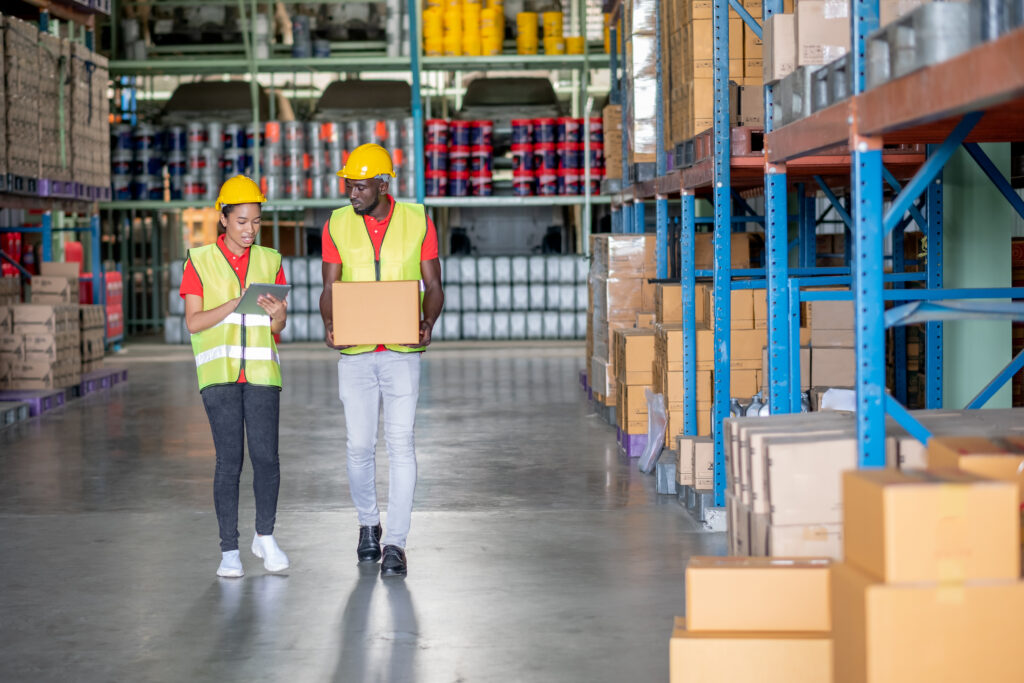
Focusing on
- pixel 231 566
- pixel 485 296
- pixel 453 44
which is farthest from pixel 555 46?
pixel 231 566

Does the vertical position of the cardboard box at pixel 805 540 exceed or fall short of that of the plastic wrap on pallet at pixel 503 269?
it falls short

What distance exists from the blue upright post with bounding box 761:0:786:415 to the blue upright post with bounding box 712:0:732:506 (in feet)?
3.84

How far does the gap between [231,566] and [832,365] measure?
3.47 meters

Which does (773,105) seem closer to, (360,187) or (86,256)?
(360,187)

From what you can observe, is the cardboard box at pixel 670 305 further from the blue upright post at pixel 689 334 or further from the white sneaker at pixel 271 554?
the white sneaker at pixel 271 554

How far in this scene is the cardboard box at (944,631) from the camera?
9.45ft

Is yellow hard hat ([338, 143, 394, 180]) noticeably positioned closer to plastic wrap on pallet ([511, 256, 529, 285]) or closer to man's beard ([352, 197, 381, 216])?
man's beard ([352, 197, 381, 216])

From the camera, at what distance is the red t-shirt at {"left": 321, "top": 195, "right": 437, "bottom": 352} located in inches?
213

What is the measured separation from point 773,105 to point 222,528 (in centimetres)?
289

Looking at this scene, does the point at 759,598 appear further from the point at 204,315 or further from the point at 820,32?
the point at 204,315

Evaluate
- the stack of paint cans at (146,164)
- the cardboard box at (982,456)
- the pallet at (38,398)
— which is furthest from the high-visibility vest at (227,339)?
the stack of paint cans at (146,164)

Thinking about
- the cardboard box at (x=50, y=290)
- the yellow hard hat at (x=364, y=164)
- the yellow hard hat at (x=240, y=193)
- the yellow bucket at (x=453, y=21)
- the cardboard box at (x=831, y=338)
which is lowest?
the cardboard box at (x=831, y=338)

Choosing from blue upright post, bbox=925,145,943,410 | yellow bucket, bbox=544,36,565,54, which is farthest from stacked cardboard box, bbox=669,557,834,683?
yellow bucket, bbox=544,36,565,54

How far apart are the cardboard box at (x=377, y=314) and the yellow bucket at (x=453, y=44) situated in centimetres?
1292
